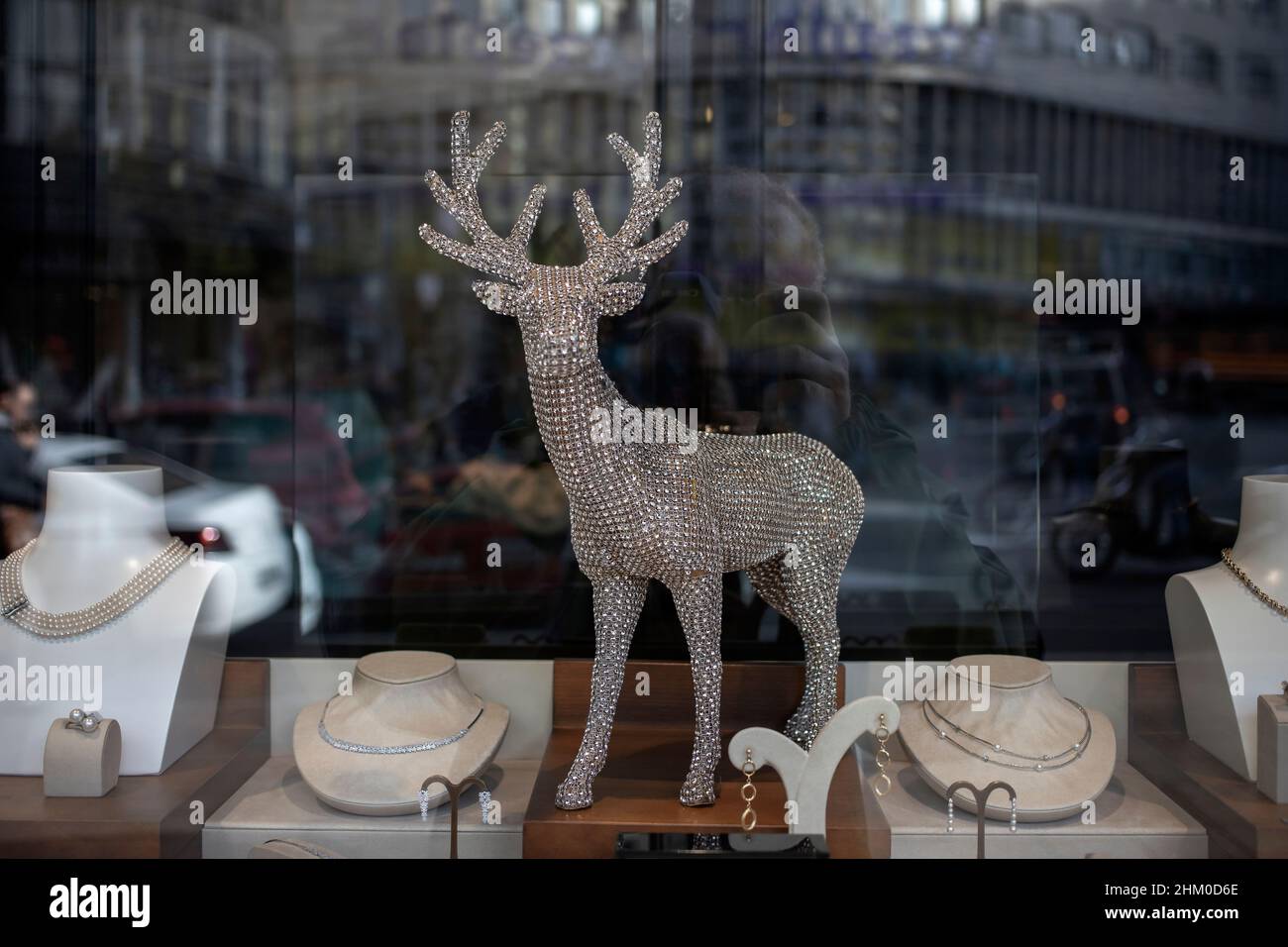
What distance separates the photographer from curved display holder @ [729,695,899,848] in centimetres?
183

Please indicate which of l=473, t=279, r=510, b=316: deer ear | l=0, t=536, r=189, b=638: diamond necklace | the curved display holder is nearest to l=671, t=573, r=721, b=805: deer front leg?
the curved display holder

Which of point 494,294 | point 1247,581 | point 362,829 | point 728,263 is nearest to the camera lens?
point 494,294

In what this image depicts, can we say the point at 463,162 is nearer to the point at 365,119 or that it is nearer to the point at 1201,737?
the point at 365,119

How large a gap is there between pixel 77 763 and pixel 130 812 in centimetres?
12

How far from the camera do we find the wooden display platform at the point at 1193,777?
6.32 ft

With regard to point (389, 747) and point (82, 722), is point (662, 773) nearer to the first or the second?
point (389, 747)

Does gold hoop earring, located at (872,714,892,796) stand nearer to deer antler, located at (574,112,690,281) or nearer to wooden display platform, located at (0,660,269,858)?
deer antler, located at (574,112,690,281)

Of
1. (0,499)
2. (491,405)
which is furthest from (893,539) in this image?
(0,499)

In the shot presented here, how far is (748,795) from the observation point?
200cm

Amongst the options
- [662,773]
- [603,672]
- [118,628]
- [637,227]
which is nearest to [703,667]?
[603,672]

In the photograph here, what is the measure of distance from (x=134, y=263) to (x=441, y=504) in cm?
78

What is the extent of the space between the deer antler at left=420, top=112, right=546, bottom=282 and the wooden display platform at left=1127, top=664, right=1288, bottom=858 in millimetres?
1340

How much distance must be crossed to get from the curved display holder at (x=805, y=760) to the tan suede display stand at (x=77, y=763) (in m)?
0.96
